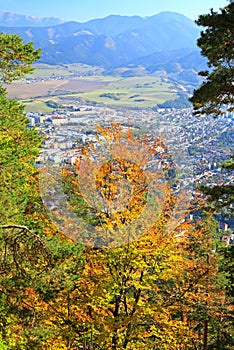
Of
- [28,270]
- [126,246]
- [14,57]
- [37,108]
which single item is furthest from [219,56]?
[37,108]

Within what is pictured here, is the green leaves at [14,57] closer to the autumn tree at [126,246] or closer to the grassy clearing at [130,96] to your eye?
the autumn tree at [126,246]

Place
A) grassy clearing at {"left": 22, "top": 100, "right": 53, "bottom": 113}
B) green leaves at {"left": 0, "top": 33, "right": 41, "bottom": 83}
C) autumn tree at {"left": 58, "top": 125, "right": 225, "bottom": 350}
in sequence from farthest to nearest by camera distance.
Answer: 1. grassy clearing at {"left": 22, "top": 100, "right": 53, "bottom": 113}
2. green leaves at {"left": 0, "top": 33, "right": 41, "bottom": 83}
3. autumn tree at {"left": 58, "top": 125, "right": 225, "bottom": 350}

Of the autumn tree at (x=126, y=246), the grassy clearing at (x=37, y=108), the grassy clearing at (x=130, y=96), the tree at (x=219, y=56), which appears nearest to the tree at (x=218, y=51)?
the tree at (x=219, y=56)

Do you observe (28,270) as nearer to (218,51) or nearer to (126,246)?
(126,246)

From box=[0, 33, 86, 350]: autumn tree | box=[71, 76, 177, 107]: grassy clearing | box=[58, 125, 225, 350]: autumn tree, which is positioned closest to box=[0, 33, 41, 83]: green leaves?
box=[0, 33, 86, 350]: autumn tree

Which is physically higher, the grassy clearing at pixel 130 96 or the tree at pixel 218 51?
the grassy clearing at pixel 130 96

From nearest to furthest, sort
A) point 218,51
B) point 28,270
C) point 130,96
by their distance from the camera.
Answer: point 218,51, point 28,270, point 130,96

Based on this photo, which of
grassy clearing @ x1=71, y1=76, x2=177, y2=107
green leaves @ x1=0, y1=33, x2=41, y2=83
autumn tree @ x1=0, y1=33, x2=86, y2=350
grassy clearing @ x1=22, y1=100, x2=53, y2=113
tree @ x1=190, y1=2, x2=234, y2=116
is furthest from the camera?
grassy clearing @ x1=71, y1=76, x2=177, y2=107

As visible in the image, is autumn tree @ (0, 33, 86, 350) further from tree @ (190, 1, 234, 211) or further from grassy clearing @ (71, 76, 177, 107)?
grassy clearing @ (71, 76, 177, 107)

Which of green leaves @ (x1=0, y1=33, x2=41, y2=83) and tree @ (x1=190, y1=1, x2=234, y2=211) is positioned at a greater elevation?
green leaves @ (x1=0, y1=33, x2=41, y2=83)

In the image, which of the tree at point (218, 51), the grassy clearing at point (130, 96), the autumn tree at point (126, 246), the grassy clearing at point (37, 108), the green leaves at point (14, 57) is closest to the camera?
the tree at point (218, 51)

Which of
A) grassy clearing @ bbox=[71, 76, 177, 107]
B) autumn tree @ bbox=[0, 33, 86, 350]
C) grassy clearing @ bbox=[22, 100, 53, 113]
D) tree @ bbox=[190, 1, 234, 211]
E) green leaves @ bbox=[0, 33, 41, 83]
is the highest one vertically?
grassy clearing @ bbox=[71, 76, 177, 107]
